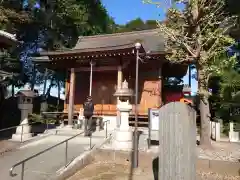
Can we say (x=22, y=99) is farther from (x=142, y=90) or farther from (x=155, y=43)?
(x=155, y=43)

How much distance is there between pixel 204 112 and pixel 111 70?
24.8 feet

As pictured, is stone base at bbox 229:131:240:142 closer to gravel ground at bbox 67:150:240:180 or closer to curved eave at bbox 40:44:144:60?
gravel ground at bbox 67:150:240:180

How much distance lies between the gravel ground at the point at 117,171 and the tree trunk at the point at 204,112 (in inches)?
87.2

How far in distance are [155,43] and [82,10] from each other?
415 inches

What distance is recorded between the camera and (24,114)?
12.2 meters

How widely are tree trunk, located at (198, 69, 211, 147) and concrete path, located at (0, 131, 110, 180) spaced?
420cm

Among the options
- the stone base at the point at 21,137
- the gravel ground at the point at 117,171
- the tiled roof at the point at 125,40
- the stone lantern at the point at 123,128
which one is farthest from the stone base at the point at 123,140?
the tiled roof at the point at 125,40

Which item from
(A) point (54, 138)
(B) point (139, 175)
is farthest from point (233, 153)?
(A) point (54, 138)

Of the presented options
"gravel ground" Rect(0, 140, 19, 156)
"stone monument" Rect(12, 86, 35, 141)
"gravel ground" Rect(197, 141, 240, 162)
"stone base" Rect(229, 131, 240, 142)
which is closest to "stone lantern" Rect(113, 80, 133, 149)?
"gravel ground" Rect(197, 141, 240, 162)

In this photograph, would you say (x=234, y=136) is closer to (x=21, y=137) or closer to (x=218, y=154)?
(x=218, y=154)

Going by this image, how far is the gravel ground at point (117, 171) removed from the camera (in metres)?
7.26

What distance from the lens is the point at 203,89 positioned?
982cm

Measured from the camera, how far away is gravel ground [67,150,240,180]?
7.26m

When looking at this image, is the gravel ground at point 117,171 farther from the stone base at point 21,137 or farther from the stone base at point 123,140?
the stone base at point 21,137
